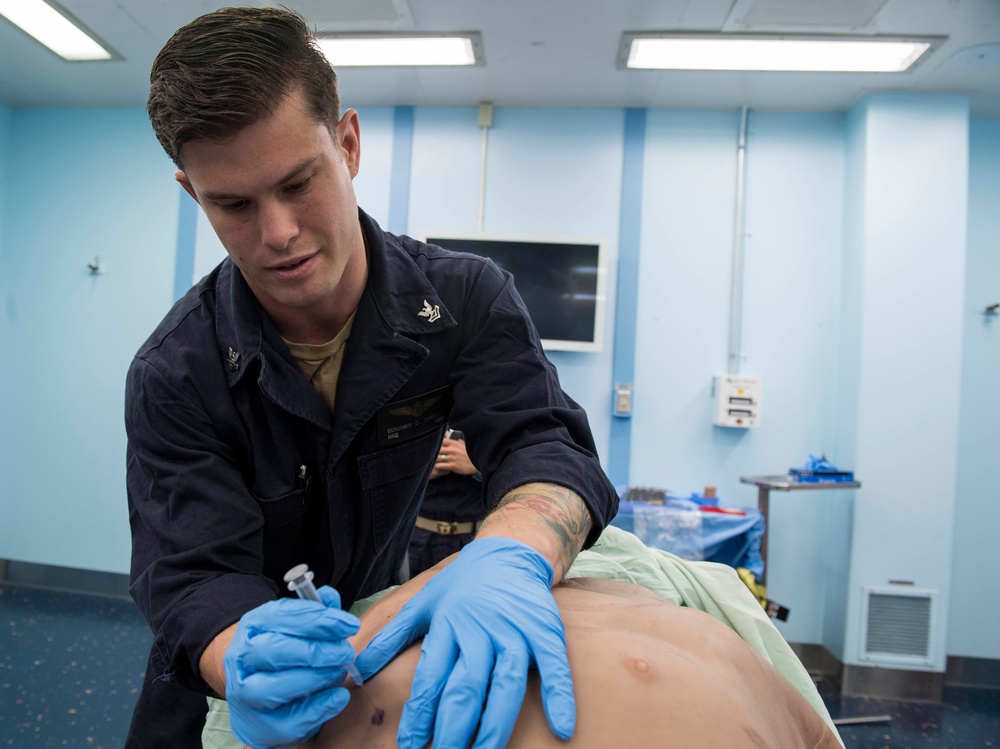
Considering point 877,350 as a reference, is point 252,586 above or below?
below

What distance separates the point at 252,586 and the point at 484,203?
9.09 feet

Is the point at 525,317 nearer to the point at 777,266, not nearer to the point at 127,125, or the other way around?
the point at 777,266

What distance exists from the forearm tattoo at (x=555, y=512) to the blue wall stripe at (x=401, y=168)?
2.71m

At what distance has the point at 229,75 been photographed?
83cm

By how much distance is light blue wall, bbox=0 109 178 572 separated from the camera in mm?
3631

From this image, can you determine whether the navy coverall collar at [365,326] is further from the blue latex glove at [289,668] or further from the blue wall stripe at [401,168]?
the blue wall stripe at [401,168]

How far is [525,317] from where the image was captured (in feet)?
3.82

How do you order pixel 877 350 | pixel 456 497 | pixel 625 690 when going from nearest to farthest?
pixel 625 690
pixel 456 497
pixel 877 350

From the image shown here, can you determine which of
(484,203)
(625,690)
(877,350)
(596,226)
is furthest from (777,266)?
(625,690)

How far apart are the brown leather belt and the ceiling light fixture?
2.58 m

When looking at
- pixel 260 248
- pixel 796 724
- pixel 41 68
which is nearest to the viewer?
pixel 796 724

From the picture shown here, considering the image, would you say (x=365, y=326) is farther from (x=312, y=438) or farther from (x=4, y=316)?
(x=4, y=316)

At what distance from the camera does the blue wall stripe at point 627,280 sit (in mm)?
3229

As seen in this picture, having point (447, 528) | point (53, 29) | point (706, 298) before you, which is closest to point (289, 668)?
point (447, 528)
